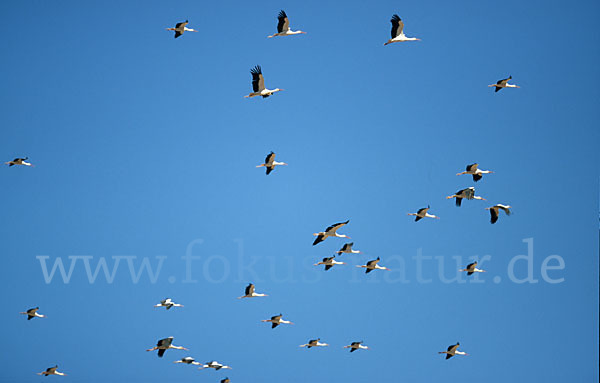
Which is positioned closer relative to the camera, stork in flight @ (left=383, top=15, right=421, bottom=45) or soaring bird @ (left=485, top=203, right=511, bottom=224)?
stork in flight @ (left=383, top=15, right=421, bottom=45)

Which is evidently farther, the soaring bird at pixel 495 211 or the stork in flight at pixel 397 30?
the soaring bird at pixel 495 211

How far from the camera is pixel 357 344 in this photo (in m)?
65.7

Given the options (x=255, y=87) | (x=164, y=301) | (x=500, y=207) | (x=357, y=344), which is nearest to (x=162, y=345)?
(x=164, y=301)

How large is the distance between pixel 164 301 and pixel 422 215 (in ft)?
52.4

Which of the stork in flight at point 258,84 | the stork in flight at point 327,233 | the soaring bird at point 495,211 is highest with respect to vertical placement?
the stork in flight at point 258,84

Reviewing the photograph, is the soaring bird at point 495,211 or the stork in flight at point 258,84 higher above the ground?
the stork in flight at point 258,84

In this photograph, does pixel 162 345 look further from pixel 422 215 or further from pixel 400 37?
pixel 400 37

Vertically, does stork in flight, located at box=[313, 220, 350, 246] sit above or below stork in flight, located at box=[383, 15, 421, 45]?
below

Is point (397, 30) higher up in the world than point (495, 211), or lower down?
higher up

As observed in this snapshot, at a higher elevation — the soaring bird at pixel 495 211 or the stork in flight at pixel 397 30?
the stork in flight at pixel 397 30

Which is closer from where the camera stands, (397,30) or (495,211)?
(397,30)

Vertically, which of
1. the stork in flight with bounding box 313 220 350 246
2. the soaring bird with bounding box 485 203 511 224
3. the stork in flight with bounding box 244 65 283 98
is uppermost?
the stork in flight with bounding box 244 65 283 98

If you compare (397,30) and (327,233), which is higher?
(397,30)

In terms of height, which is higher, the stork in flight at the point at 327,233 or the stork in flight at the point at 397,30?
the stork in flight at the point at 397,30
